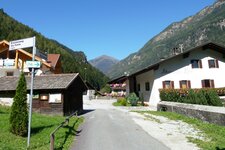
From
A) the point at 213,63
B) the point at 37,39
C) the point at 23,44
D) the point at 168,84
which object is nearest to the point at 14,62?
the point at 168,84

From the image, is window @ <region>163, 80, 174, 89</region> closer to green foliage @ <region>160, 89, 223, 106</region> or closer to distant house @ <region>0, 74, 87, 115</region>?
green foliage @ <region>160, 89, 223, 106</region>

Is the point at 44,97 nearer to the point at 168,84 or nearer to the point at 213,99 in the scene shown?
the point at 213,99

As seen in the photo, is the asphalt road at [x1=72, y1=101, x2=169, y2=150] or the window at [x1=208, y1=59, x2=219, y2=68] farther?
the window at [x1=208, y1=59, x2=219, y2=68]

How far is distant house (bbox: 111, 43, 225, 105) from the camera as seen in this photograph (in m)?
33.7

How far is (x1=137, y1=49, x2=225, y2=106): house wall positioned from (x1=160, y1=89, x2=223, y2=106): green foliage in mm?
5103

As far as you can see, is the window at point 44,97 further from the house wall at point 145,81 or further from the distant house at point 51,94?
the house wall at point 145,81

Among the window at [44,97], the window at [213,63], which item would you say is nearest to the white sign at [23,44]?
the window at [44,97]

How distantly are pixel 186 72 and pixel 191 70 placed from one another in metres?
0.71

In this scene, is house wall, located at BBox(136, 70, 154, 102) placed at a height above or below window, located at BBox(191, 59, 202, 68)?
below

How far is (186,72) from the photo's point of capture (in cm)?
3394

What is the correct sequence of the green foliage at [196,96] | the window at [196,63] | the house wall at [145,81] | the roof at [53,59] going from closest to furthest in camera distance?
the green foliage at [196,96], the window at [196,63], the house wall at [145,81], the roof at [53,59]

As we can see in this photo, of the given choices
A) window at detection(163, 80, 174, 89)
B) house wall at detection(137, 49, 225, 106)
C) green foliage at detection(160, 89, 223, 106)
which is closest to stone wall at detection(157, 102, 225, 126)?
green foliage at detection(160, 89, 223, 106)

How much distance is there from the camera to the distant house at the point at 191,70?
1326 inches

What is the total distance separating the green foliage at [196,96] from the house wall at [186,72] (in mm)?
5103
